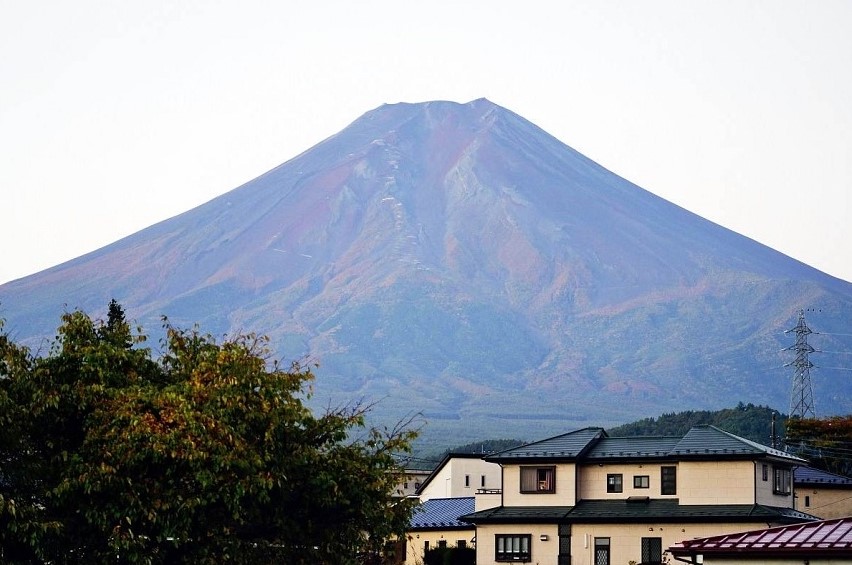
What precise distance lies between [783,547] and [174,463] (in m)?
10.5

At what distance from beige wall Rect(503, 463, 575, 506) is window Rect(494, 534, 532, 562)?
138cm

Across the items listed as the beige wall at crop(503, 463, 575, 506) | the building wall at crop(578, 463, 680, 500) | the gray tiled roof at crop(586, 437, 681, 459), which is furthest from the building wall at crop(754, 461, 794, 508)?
the beige wall at crop(503, 463, 575, 506)

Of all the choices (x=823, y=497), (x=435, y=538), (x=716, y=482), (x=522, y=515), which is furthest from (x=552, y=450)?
(x=823, y=497)

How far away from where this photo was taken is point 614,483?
51125 mm

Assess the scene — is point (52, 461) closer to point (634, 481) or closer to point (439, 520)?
point (634, 481)

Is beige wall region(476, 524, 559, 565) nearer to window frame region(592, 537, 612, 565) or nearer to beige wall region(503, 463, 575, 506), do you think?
beige wall region(503, 463, 575, 506)

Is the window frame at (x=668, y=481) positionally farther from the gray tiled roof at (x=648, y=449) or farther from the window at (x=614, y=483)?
the window at (x=614, y=483)

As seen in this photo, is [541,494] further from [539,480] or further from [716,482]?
[716,482]

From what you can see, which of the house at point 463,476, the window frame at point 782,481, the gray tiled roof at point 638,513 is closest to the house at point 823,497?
the window frame at point 782,481

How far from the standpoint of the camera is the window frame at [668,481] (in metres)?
49.9

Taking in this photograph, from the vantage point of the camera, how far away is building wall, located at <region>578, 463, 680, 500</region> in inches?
1980

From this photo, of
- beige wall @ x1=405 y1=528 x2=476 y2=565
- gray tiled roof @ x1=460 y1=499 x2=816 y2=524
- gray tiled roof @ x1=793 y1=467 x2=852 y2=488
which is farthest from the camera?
gray tiled roof @ x1=793 y1=467 x2=852 y2=488

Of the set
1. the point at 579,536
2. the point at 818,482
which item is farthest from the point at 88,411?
the point at 818,482

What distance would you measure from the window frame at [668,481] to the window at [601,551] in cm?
234
